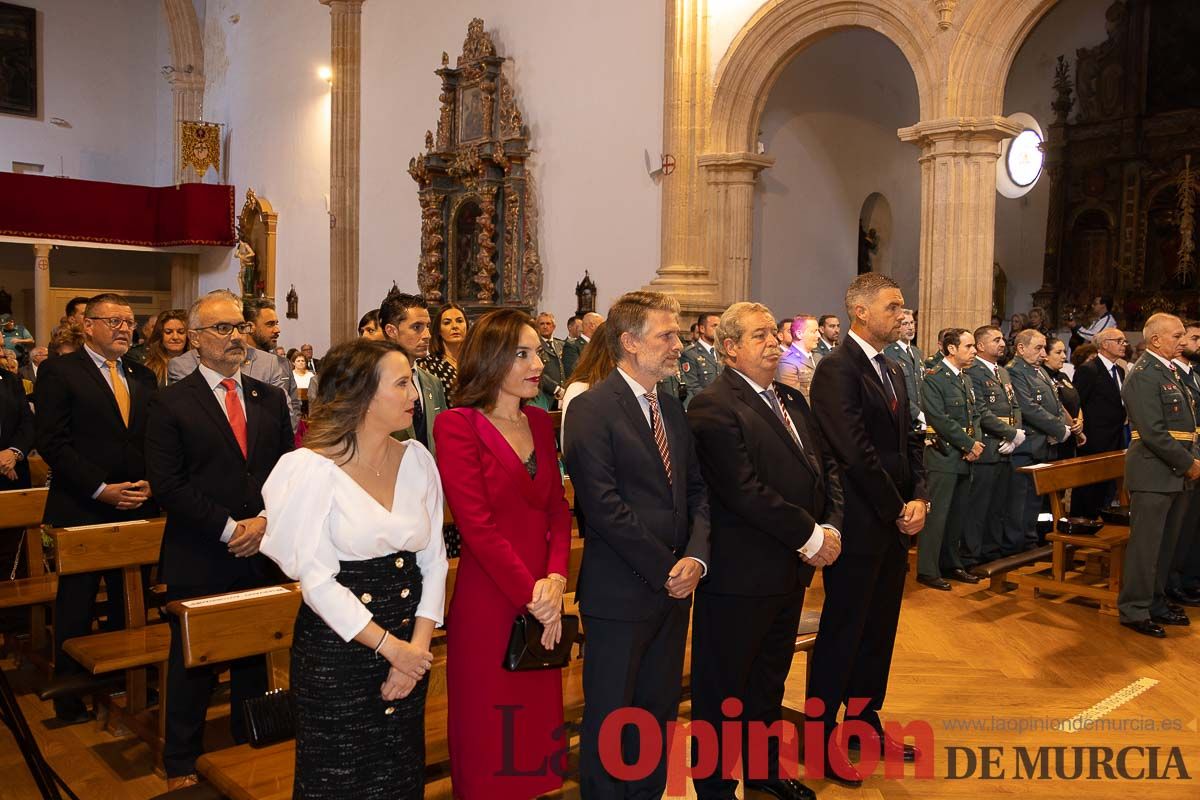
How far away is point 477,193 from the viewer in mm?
13492

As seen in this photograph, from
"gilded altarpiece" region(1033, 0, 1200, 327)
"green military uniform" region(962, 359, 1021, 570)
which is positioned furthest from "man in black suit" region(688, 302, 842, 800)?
"gilded altarpiece" region(1033, 0, 1200, 327)

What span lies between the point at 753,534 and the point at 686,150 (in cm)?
836

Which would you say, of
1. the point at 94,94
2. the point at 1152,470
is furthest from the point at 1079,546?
the point at 94,94

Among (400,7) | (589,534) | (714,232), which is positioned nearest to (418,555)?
(589,534)

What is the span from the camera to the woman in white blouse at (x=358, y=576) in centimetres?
242

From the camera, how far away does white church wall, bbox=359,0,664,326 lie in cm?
1148

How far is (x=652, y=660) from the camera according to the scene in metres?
3.00

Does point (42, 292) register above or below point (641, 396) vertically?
above

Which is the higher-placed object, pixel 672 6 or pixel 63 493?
pixel 672 6

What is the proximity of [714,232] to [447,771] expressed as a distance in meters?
8.46

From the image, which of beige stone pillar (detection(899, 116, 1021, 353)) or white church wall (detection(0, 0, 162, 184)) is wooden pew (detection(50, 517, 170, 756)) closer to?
beige stone pillar (detection(899, 116, 1021, 353))

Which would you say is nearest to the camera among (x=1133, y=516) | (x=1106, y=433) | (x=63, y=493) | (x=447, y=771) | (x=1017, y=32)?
(x=447, y=771)

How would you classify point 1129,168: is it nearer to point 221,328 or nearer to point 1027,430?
point 1027,430

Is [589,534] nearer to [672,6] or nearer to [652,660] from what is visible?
[652,660]
